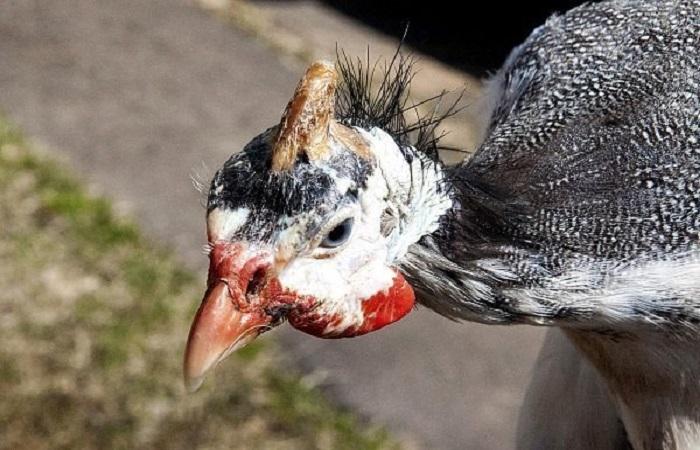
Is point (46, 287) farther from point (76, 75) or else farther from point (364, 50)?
point (364, 50)

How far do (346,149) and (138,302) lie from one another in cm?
209

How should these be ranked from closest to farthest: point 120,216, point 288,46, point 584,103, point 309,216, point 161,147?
point 309,216 < point 584,103 < point 120,216 < point 161,147 < point 288,46

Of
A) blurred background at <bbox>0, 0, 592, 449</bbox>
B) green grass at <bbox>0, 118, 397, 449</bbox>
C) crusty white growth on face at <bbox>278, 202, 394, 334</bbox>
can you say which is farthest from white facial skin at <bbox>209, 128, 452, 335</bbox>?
green grass at <bbox>0, 118, 397, 449</bbox>

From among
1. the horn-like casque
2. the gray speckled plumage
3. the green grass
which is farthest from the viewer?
the green grass

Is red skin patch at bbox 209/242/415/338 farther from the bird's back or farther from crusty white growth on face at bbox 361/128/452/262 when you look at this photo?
the bird's back

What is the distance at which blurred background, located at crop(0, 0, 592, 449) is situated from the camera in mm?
2727

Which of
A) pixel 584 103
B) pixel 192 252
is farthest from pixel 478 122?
pixel 192 252

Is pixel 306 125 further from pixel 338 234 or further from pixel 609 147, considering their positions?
pixel 609 147

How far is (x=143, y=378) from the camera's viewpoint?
282cm

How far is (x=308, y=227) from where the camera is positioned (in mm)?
1023

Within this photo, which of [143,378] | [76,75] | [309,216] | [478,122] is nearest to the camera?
[309,216]

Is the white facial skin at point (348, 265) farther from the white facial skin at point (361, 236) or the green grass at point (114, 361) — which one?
the green grass at point (114, 361)

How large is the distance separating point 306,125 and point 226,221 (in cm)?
12

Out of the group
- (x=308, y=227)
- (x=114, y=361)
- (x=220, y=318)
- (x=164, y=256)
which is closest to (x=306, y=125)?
(x=308, y=227)
